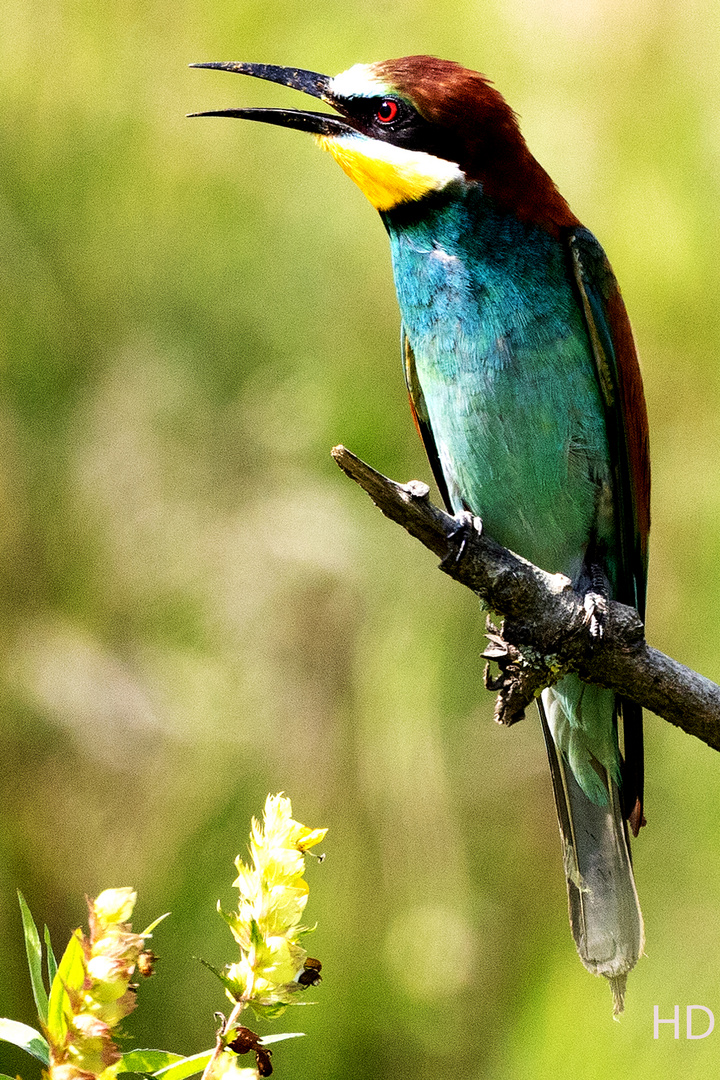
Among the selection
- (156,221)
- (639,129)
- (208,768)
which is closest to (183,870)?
(208,768)

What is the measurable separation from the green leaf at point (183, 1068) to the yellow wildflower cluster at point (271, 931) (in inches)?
2.2

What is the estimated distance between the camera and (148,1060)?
2.53 feet

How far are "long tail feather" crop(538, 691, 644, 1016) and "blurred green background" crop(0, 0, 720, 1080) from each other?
33 centimetres

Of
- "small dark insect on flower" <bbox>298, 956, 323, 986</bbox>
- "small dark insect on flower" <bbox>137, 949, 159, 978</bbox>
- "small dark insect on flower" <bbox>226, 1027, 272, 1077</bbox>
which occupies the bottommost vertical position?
"small dark insect on flower" <bbox>226, 1027, 272, 1077</bbox>

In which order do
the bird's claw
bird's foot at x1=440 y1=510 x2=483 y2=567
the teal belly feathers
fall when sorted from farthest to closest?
the teal belly feathers, the bird's claw, bird's foot at x1=440 y1=510 x2=483 y2=567

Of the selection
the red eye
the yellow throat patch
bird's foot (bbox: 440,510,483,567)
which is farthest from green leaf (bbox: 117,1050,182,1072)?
the red eye

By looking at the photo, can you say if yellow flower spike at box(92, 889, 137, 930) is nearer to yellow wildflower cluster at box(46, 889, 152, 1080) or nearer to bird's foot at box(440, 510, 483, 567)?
yellow wildflower cluster at box(46, 889, 152, 1080)

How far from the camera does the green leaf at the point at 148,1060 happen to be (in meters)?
0.76

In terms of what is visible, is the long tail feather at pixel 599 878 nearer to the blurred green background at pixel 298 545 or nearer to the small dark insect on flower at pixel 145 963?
the blurred green background at pixel 298 545

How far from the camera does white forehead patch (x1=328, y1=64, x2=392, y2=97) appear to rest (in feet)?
6.64

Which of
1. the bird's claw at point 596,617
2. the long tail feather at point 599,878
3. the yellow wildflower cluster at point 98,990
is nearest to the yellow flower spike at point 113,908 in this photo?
the yellow wildflower cluster at point 98,990

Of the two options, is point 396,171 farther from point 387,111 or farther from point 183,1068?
point 183,1068

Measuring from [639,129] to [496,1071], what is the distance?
6.99 feet

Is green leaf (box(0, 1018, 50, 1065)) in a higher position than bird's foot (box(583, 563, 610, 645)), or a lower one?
lower
